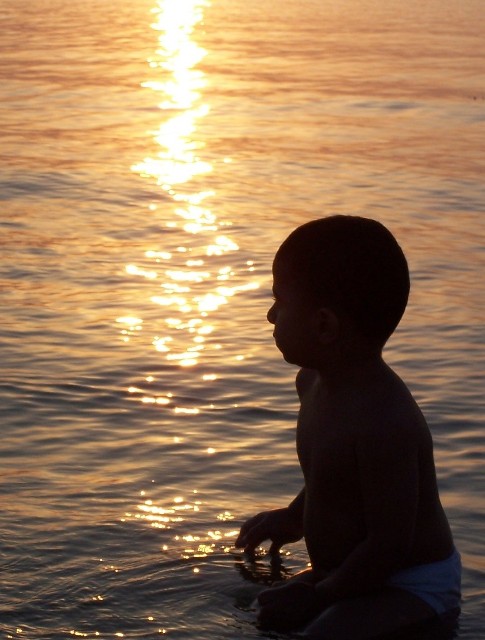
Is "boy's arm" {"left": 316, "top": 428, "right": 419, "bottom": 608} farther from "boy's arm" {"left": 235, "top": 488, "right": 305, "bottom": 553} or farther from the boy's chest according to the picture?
"boy's arm" {"left": 235, "top": 488, "right": 305, "bottom": 553}

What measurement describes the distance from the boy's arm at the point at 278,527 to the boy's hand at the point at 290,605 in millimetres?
305

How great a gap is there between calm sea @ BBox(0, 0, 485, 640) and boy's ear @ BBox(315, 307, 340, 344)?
2.70 ft

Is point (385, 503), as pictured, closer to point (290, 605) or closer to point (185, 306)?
point (290, 605)

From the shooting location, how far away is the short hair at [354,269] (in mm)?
3393

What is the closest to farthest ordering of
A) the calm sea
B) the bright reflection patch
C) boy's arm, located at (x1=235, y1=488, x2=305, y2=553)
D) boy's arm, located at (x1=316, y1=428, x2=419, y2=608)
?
boy's arm, located at (x1=316, y1=428, x2=419, y2=608) < boy's arm, located at (x1=235, y1=488, x2=305, y2=553) < the calm sea < the bright reflection patch

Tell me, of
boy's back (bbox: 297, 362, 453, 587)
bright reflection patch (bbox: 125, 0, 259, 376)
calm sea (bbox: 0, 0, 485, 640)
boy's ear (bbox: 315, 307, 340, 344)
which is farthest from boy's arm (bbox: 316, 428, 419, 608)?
bright reflection patch (bbox: 125, 0, 259, 376)

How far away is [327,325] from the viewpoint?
3455 mm

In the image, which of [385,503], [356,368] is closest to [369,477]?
[385,503]

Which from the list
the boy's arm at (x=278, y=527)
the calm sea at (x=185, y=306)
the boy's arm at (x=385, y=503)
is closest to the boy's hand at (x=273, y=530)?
the boy's arm at (x=278, y=527)

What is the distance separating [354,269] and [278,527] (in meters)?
0.86

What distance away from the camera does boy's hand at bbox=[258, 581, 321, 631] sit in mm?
3518

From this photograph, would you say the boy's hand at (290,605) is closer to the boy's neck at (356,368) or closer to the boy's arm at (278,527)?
the boy's arm at (278,527)

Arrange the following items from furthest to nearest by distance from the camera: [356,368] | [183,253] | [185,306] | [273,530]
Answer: [183,253], [185,306], [273,530], [356,368]

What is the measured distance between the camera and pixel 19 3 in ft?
83.3
